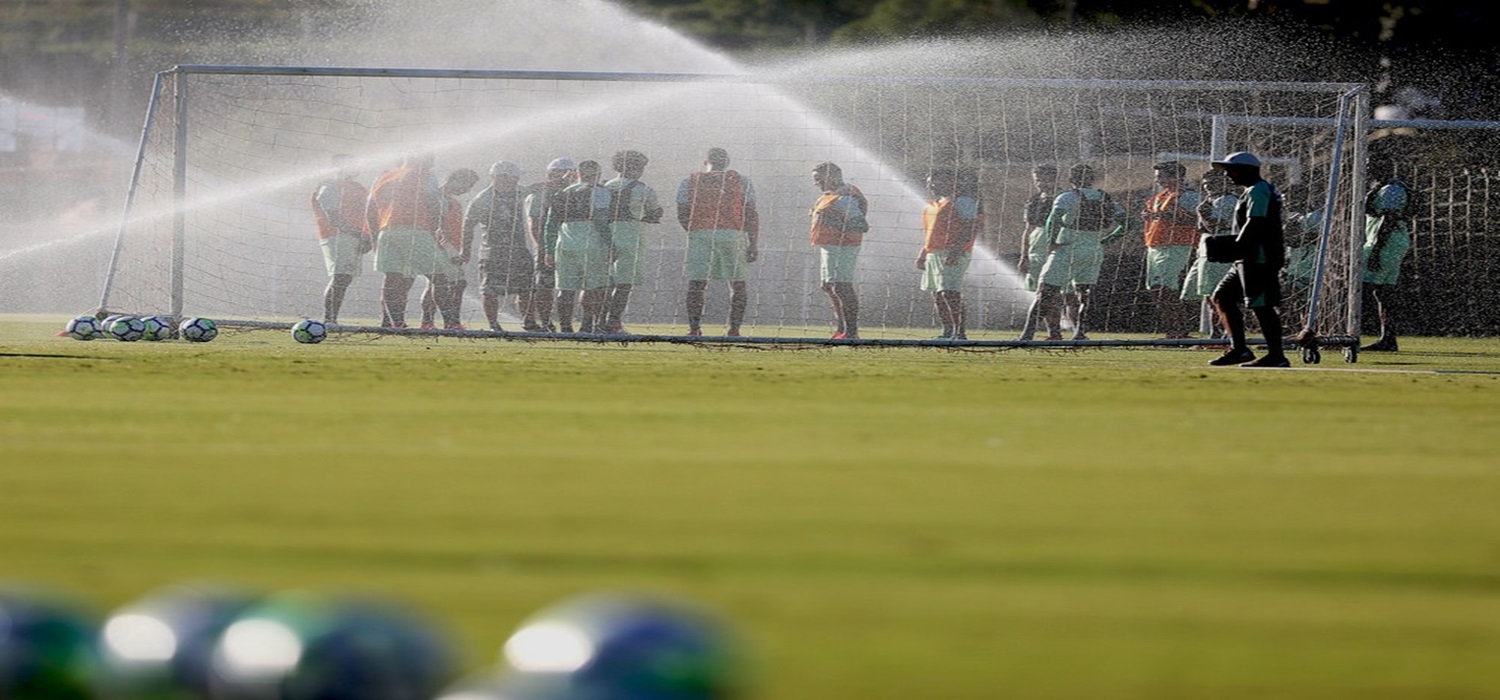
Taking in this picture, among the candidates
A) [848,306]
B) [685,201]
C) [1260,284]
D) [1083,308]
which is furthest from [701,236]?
[1260,284]

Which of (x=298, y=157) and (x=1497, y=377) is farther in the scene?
(x=298, y=157)

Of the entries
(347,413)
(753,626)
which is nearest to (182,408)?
(347,413)

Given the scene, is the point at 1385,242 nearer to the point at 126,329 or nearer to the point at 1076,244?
the point at 1076,244

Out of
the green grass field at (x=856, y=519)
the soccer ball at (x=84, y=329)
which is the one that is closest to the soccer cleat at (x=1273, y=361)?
the green grass field at (x=856, y=519)

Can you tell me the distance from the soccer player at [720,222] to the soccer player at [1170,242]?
4.70 meters

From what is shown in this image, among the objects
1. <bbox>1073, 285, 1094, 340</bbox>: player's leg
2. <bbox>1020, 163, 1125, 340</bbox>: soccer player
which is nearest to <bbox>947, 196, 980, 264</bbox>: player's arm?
<bbox>1020, 163, 1125, 340</bbox>: soccer player

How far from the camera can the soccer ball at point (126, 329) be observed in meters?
17.6

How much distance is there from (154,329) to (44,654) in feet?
50.8

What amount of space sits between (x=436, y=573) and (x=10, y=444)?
359cm

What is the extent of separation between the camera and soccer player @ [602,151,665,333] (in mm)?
20172

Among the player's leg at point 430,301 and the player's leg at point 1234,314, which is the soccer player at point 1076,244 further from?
the player's leg at point 430,301

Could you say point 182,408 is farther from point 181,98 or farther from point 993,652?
point 181,98

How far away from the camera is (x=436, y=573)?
15.3 ft

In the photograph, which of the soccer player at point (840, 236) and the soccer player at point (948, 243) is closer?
the soccer player at point (840, 236)
